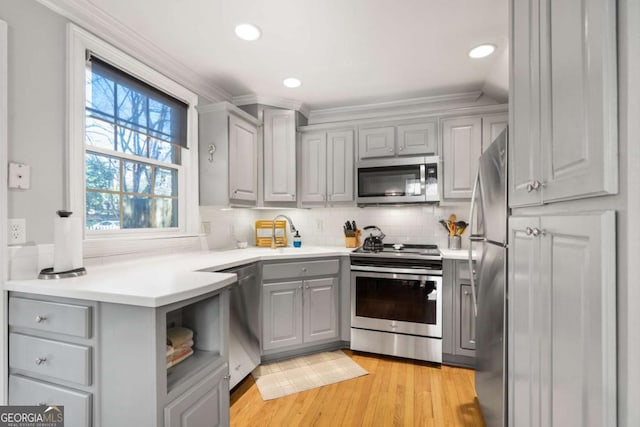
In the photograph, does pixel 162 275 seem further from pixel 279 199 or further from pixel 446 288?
pixel 446 288

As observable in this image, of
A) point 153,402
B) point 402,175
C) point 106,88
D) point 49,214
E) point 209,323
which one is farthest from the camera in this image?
point 402,175

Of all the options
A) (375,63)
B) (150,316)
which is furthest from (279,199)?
(150,316)

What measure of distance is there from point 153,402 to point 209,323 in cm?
43

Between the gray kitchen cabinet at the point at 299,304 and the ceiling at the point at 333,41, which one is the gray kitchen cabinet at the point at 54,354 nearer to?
the gray kitchen cabinet at the point at 299,304

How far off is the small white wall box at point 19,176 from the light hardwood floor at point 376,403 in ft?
5.69

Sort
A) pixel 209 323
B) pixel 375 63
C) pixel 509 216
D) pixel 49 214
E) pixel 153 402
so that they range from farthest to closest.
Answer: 1. pixel 375 63
2. pixel 49 214
3. pixel 209 323
4. pixel 509 216
5. pixel 153 402

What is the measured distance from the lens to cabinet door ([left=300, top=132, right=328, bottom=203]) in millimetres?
3156

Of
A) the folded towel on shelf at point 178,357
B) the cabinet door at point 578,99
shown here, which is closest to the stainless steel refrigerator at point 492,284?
the cabinet door at point 578,99

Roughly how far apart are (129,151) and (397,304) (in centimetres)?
245

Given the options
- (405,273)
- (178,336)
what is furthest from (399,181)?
(178,336)

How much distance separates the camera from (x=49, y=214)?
1.59 m

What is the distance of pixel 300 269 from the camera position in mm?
2605

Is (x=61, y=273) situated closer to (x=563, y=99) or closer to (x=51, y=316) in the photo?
(x=51, y=316)

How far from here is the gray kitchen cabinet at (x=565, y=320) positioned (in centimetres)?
58
